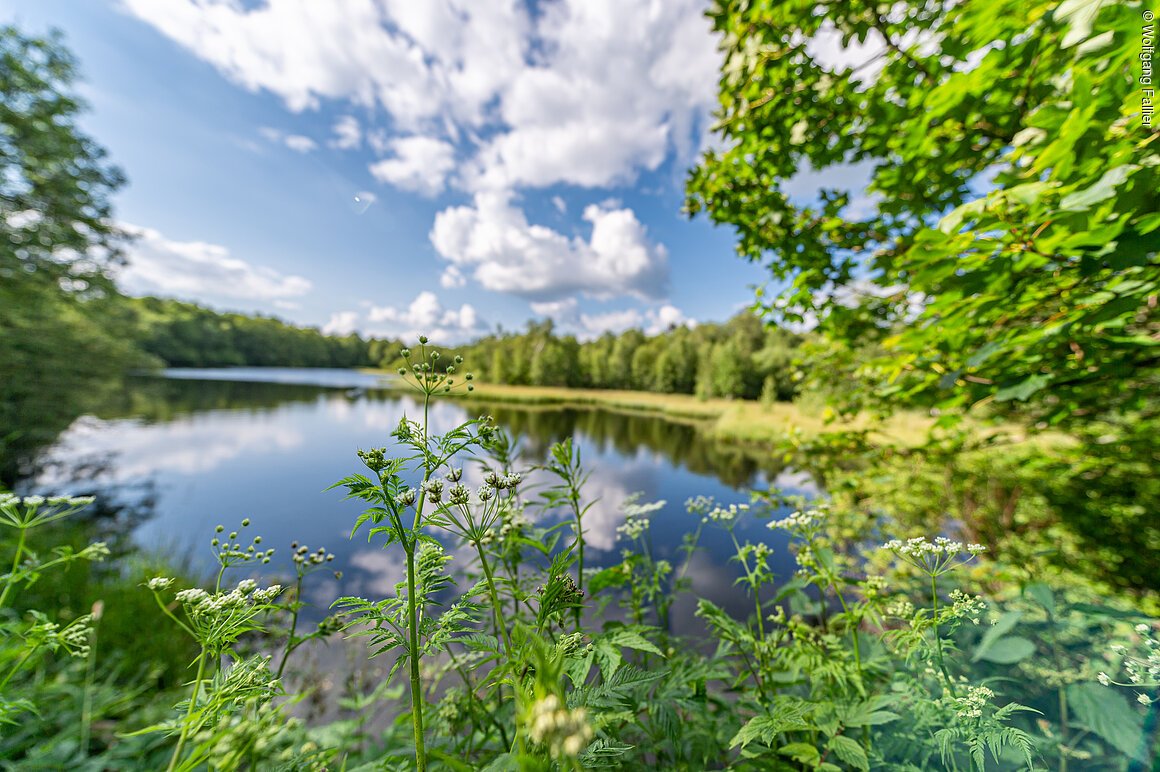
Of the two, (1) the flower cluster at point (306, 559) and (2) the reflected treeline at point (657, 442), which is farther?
(2) the reflected treeline at point (657, 442)

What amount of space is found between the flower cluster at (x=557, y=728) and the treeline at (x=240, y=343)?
279 ft

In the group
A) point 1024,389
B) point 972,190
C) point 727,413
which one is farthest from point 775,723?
point 727,413

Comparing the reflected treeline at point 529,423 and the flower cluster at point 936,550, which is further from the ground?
the flower cluster at point 936,550

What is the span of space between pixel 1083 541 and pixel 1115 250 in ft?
16.8

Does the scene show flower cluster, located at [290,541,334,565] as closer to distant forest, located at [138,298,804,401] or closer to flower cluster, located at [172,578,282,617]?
flower cluster, located at [172,578,282,617]

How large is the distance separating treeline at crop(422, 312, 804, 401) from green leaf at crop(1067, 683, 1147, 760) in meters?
40.8

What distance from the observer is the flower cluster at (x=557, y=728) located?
1.98ft

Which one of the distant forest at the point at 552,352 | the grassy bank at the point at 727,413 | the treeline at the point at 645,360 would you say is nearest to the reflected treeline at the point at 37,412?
the grassy bank at the point at 727,413

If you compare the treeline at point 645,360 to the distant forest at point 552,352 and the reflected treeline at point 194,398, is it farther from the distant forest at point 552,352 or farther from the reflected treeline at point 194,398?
the reflected treeline at point 194,398

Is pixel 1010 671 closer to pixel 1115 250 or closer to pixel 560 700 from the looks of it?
pixel 1115 250

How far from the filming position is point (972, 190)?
303 centimetres

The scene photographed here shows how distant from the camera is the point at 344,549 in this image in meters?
8.37

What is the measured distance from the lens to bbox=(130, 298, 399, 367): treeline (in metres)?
63.7

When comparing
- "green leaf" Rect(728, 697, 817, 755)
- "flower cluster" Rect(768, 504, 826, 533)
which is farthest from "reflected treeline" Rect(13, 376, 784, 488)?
"green leaf" Rect(728, 697, 817, 755)
